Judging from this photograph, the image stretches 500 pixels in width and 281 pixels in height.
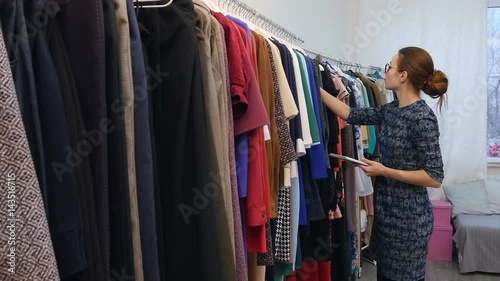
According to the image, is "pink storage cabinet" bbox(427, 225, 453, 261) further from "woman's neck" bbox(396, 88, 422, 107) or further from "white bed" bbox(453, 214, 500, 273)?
"woman's neck" bbox(396, 88, 422, 107)

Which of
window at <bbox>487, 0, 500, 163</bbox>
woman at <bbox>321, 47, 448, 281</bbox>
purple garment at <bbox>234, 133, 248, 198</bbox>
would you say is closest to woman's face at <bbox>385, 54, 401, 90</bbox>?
woman at <bbox>321, 47, 448, 281</bbox>

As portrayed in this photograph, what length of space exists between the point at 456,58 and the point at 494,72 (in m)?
0.47

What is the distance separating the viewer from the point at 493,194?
13.0ft

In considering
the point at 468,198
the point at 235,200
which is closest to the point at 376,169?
the point at 235,200

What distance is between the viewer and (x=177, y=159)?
0.94m

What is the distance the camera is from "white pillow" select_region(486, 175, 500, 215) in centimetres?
390

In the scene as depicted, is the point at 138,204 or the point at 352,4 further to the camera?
the point at 352,4

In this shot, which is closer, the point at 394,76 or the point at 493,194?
the point at 394,76

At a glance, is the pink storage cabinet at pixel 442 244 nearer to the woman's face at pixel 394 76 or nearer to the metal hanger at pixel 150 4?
the woman's face at pixel 394 76

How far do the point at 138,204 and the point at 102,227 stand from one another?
12 cm

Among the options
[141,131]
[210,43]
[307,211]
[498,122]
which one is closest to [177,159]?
[141,131]

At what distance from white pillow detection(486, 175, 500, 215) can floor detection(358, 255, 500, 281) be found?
608 mm

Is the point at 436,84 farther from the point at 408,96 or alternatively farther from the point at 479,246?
the point at 479,246

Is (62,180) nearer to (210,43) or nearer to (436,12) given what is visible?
(210,43)
